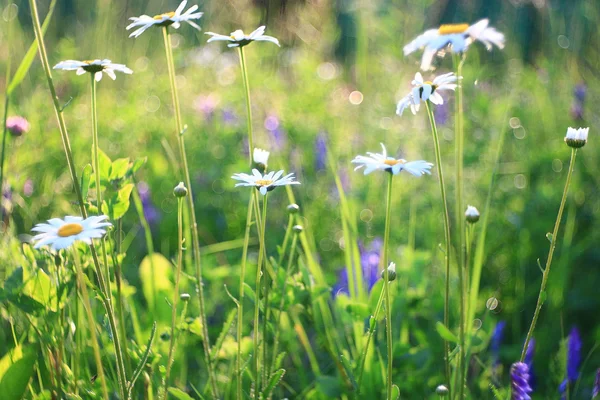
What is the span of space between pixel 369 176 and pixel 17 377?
4.03 ft

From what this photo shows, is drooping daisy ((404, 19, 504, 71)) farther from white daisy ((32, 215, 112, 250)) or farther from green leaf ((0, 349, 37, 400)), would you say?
green leaf ((0, 349, 37, 400))

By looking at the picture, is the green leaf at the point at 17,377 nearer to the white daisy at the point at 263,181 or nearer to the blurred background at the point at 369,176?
the blurred background at the point at 369,176

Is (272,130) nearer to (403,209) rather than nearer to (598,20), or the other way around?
(403,209)

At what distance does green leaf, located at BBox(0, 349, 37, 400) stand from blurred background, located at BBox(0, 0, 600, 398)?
23 cm

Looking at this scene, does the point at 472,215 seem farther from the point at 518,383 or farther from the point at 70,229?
the point at 70,229

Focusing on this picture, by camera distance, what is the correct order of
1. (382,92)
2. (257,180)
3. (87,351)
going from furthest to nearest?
(382,92)
(87,351)
(257,180)

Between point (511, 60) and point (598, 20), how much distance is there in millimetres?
740

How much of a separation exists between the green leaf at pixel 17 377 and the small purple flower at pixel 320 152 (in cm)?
123

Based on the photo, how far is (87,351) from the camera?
1.02 m

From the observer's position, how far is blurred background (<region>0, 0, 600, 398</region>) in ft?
4.51

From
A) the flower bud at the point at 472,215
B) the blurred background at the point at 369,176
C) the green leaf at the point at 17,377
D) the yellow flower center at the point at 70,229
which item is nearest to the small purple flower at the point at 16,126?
the blurred background at the point at 369,176

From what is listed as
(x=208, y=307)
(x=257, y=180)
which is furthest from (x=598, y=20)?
(x=257, y=180)

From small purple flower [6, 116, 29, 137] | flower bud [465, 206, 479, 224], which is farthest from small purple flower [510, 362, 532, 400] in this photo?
small purple flower [6, 116, 29, 137]

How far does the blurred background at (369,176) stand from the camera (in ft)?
4.51
